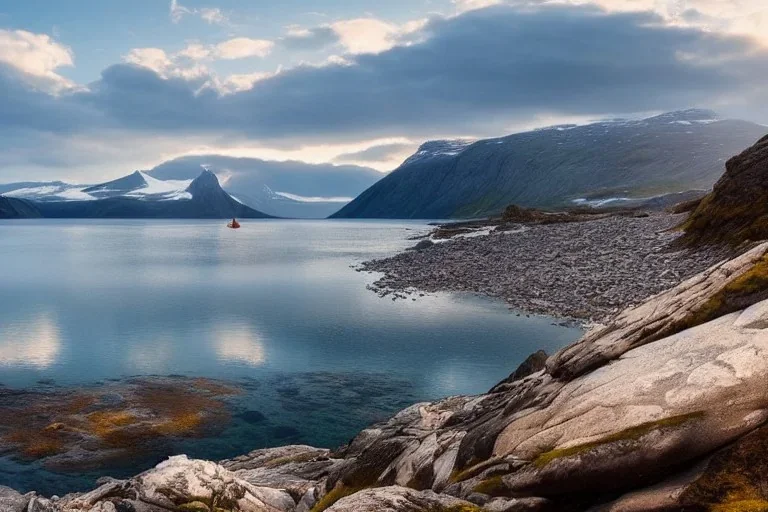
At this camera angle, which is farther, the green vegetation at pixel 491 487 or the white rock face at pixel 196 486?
the white rock face at pixel 196 486

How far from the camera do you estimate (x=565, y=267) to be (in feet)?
209

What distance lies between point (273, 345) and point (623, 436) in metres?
37.4

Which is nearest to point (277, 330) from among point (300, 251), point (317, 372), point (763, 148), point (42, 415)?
point (317, 372)

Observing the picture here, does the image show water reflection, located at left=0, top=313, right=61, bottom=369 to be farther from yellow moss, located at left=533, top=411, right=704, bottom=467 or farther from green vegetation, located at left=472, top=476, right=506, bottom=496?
yellow moss, located at left=533, top=411, right=704, bottom=467

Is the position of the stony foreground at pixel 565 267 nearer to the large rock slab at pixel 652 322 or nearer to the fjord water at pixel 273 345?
the fjord water at pixel 273 345

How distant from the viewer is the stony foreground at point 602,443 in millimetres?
9281

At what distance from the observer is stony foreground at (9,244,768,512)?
365 inches

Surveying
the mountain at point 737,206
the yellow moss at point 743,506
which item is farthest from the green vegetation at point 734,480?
the mountain at point 737,206

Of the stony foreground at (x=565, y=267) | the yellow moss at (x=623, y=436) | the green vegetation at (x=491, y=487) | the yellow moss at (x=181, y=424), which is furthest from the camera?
the stony foreground at (x=565, y=267)

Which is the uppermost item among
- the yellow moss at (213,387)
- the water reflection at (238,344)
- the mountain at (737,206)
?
the mountain at (737,206)

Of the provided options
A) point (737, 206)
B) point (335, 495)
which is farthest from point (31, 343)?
point (737, 206)

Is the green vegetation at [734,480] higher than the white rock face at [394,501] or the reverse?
higher

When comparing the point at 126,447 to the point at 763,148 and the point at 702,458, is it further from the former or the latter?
the point at 763,148

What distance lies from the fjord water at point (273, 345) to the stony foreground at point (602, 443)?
12036 millimetres
